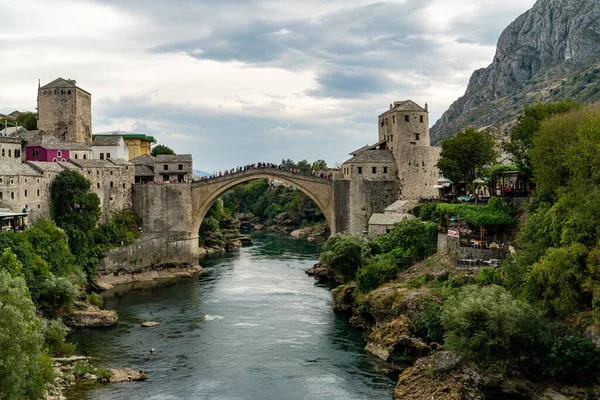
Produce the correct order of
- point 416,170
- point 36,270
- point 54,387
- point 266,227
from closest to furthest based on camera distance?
point 54,387 < point 36,270 < point 416,170 < point 266,227

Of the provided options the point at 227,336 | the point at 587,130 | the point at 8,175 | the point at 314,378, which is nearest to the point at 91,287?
the point at 8,175

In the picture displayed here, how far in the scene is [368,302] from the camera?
3969cm

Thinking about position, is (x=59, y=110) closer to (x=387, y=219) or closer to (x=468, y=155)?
(x=387, y=219)

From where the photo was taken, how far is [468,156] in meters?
50.7

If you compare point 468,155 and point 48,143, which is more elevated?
point 48,143

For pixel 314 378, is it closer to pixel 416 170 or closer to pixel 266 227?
pixel 416 170

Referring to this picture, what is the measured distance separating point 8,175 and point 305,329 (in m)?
25.0

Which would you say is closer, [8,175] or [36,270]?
[36,270]

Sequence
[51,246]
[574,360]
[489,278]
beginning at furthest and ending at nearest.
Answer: [51,246] < [489,278] < [574,360]

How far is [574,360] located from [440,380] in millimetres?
5427

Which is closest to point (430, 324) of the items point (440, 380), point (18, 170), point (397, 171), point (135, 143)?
point (440, 380)

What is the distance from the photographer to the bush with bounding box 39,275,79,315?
4028cm

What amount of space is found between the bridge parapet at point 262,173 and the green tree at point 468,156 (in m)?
16.4

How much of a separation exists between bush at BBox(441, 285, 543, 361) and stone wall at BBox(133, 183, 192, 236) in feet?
129
